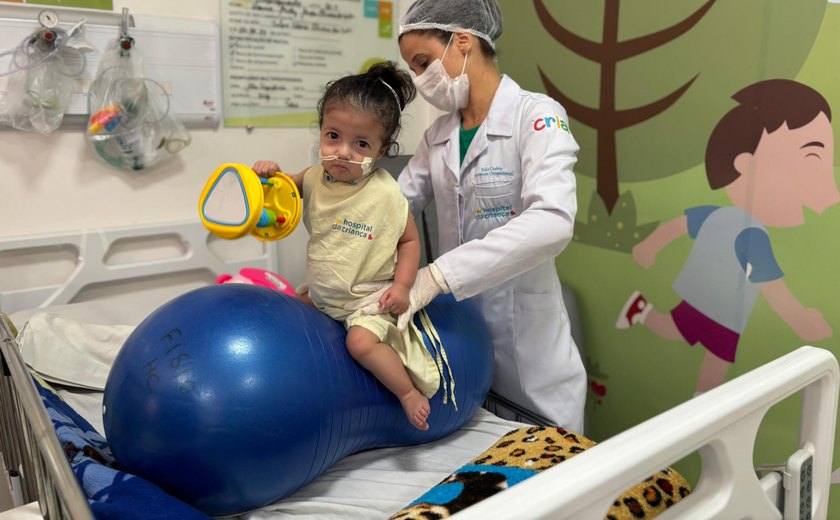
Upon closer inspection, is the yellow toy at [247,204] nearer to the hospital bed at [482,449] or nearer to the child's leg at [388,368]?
the child's leg at [388,368]

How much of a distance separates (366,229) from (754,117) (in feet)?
4.37

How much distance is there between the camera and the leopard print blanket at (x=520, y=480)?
1211 millimetres

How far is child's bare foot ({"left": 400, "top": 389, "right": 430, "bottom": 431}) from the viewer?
1441 millimetres

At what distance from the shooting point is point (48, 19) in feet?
7.11

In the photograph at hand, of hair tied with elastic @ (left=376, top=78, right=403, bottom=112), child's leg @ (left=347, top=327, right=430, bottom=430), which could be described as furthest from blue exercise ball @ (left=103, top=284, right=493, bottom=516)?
hair tied with elastic @ (left=376, top=78, right=403, bottom=112)

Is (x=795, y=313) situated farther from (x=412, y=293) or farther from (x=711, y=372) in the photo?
(x=412, y=293)

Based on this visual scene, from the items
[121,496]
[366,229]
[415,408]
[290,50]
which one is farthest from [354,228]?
[290,50]

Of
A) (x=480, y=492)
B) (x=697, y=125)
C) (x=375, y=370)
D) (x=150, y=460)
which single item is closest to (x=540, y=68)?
(x=697, y=125)

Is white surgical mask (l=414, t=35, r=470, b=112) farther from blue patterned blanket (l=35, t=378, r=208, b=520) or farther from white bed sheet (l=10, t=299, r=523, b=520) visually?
blue patterned blanket (l=35, t=378, r=208, b=520)

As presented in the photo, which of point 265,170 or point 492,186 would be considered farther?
point 492,186

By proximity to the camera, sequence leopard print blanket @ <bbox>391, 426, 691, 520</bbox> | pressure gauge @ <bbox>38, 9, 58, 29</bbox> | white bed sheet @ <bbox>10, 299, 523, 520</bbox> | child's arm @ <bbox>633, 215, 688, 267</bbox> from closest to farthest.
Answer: leopard print blanket @ <bbox>391, 426, 691, 520</bbox> < white bed sheet @ <bbox>10, 299, 523, 520</bbox> < pressure gauge @ <bbox>38, 9, 58, 29</bbox> < child's arm @ <bbox>633, 215, 688, 267</bbox>

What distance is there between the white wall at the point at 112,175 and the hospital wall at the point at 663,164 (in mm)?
1169

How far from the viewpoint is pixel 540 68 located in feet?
8.86

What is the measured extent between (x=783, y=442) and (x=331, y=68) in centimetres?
225
